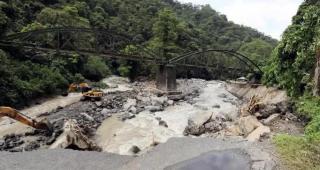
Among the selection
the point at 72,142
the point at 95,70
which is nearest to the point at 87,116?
the point at 72,142

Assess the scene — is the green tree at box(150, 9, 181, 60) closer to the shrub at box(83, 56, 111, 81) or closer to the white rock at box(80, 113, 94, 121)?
the shrub at box(83, 56, 111, 81)

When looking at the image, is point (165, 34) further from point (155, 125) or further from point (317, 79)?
point (317, 79)

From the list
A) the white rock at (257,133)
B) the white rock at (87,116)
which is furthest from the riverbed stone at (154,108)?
the white rock at (257,133)

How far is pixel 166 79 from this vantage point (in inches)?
1694

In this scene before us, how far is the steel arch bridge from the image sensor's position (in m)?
33.0

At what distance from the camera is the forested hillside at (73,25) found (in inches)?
1303

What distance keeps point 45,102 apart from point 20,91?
289 centimetres

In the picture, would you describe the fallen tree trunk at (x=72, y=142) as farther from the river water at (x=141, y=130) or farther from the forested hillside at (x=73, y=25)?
the forested hillside at (x=73, y=25)

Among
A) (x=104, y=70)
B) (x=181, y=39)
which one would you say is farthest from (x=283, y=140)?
(x=181, y=39)

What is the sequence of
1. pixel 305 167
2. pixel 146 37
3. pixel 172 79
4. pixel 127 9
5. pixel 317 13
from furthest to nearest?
pixel 127 9, pixel 146 37, pixel 172 79, pixel 317 13, pixel 305 167

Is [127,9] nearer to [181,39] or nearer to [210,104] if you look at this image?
[181,39]

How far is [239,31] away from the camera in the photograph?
14775 cm

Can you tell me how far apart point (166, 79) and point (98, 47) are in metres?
9.37

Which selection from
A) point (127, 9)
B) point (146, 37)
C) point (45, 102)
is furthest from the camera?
point (127, 9)
